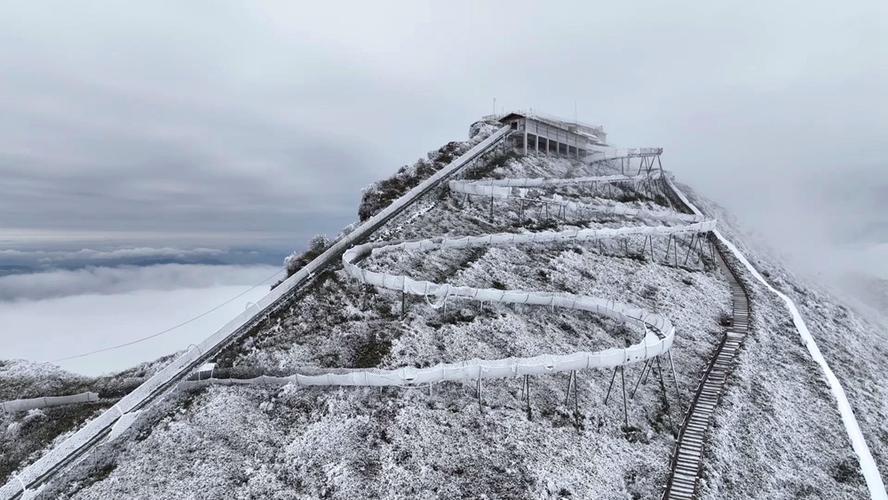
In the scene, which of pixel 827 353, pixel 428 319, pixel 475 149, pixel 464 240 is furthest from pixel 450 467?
pixel 475 149

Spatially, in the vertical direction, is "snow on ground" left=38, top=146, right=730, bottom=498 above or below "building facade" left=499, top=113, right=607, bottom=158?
below

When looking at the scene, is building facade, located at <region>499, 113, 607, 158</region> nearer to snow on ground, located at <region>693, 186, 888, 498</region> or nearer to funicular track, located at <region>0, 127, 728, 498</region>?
funicular track, located at <region>0, 127, 728, 498</region>

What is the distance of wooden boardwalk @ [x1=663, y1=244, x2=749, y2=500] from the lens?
31266 millimetres

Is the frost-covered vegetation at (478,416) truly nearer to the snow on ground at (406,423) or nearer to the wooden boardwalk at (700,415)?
the snow on ground at (406,423)

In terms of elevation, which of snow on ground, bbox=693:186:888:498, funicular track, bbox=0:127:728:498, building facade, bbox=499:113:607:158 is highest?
building facade, bbox=499:113:607:158

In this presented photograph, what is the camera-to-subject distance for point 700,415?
37.4 m

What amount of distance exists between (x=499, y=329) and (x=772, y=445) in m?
21.6

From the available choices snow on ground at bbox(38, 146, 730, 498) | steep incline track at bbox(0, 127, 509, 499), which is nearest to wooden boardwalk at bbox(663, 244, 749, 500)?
snow on ground at bbox(38, 146, 730, 498)

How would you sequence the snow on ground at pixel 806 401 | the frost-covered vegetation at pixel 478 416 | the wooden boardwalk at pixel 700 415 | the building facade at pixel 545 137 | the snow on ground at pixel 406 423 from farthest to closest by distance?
the building facade at pixel 545 137 < the snow on ground at pixel 806 401 < the wooden boardwalk at pixel 700 415 < the frost-covered vegetation at pixel 478 416 < the snow on ground at pixel 406 423

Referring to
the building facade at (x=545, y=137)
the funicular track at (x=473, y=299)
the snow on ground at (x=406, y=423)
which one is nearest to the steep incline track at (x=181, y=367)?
the funicular track at (x=473, y=299)

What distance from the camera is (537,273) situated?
178 feet

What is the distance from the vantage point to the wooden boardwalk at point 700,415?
31266 millimetres

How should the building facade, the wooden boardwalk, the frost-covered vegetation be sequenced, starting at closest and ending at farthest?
1. the frost-covered vegetation
2. the wooden boardwalk
3. the building facade

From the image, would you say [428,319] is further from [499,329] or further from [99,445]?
[99,445]
